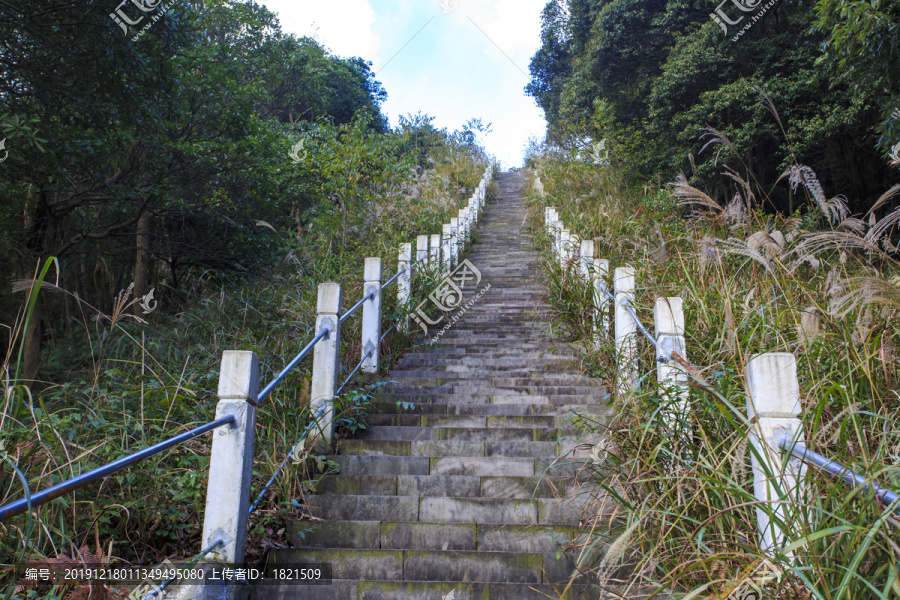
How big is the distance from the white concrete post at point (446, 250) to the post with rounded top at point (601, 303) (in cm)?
463

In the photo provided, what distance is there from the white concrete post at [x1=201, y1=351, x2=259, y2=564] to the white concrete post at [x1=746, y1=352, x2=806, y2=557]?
2016mm

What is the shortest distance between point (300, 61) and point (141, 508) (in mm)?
20980

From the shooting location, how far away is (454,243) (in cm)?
1099

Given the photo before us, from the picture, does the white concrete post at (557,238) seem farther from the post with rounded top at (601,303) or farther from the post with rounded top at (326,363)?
the post with rounded top at (326,363)

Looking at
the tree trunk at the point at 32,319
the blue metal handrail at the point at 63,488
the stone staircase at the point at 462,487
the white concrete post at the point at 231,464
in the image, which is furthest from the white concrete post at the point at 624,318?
the tree trunk at the point at 32,319

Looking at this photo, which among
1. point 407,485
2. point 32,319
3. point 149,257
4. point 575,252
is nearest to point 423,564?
point 407,485

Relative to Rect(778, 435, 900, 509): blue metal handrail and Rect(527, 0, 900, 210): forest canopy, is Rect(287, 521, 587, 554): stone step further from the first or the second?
Rect(527, 0, 900, 210): forest canopy

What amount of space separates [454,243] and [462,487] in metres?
7.60

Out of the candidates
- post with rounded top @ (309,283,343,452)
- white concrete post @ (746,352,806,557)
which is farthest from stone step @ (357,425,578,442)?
white concrete post @ (746,352,806,557)

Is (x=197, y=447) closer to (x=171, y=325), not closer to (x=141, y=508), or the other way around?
(x=141, y=508)

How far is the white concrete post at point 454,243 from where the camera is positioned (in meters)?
10.7

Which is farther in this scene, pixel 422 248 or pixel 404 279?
pixel 422 248

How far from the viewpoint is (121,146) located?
721 centimetres

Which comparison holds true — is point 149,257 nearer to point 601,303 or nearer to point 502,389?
point 502,389
